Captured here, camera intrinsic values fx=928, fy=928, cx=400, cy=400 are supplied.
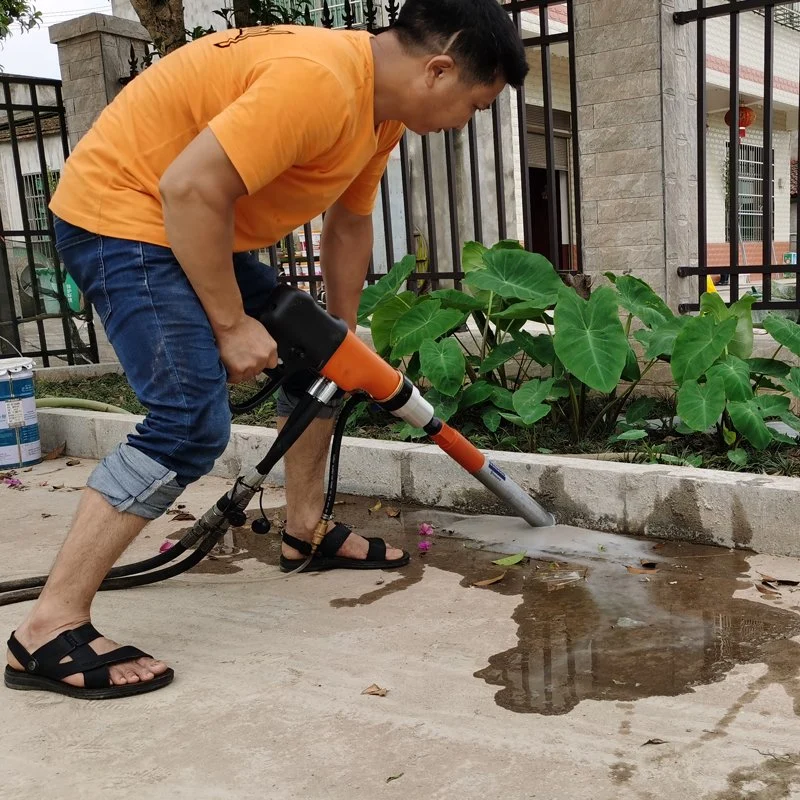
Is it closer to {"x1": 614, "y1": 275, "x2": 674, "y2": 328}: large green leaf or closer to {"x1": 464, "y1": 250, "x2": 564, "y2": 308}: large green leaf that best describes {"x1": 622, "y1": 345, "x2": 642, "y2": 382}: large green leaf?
{"x1": 614, "y1": 275, "x2": 674, "y2": 328}: large green leaf

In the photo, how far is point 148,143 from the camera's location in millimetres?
2225

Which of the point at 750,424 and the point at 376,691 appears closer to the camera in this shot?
the point at 376,691

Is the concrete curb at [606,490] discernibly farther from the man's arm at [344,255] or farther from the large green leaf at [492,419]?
the man's arm at [344,255]

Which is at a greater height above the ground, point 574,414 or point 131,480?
point 131,480

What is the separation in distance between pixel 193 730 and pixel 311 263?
449 cm

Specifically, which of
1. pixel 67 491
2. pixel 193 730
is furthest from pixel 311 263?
pixel 193 730

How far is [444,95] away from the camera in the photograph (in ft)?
7.31

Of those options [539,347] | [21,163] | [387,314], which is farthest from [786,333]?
[21,163]

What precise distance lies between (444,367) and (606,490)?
0.95 metres

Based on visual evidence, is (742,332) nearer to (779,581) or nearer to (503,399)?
(503,399)

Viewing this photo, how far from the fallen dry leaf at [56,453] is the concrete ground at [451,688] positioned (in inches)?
98.2

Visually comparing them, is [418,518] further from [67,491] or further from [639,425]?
[67,491]

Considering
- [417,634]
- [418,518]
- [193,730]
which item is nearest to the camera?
[193,730]

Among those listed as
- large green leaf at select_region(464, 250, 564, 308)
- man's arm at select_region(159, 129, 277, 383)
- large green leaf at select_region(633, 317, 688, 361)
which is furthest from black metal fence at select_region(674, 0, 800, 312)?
man's arm at select_region(159, 129, 277, 383)
